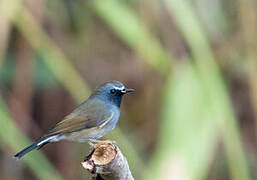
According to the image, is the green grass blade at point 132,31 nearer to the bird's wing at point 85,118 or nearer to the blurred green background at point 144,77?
the blurred green background at point 144,77

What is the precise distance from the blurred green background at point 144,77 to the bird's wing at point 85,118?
0.13 meters

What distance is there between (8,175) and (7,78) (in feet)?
3.33

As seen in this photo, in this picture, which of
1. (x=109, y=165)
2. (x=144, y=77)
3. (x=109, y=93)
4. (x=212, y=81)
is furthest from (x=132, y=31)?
(x=109, y=165)

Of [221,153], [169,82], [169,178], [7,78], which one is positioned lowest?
[221,153]

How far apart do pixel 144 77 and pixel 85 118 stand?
4.43ft

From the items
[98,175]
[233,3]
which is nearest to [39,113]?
[233,3]

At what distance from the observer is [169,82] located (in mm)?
3869

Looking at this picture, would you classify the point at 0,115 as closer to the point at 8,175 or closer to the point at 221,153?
the point at 8,175

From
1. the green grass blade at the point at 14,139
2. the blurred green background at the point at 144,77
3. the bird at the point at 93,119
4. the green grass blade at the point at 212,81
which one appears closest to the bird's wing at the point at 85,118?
the bird at the point at 93,119

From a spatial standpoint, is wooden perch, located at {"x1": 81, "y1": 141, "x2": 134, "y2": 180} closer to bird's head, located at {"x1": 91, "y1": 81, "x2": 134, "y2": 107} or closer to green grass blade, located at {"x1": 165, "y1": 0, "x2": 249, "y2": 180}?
green grass blade, located at {"x1": 165, "y1": 0, "x2": 249, "y2": 180}

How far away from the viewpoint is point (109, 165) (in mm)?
2414

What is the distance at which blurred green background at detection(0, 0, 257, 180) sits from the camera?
3.60 m

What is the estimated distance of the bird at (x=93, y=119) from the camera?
3.64 meters

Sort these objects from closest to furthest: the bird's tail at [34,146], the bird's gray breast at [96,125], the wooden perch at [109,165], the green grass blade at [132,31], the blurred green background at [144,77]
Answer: the wooden perch at [109,165], the bird's tail at [34,146], the blurred green background at [144,77], the bird's gray breast at [96,125], the green grass blade at [132,31]
